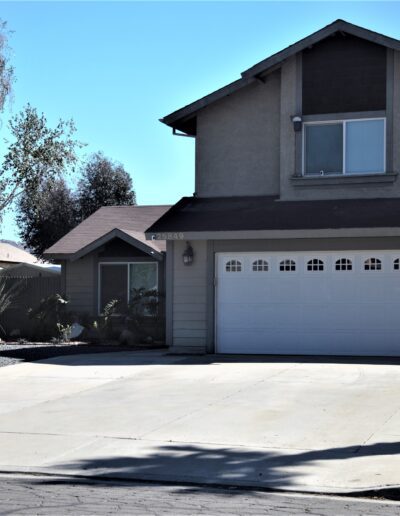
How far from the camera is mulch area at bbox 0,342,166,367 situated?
17453mm

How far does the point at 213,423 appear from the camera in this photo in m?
10.1

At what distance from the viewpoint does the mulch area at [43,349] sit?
17453mm

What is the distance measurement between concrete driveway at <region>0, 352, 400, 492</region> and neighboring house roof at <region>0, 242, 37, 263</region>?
29.1 metres

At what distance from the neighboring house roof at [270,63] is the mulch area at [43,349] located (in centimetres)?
595

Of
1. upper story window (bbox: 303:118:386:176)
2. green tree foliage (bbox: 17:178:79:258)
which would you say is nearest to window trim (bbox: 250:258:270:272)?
upper story window (bbox: 303:118:386:176)

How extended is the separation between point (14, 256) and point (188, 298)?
29.0 meters

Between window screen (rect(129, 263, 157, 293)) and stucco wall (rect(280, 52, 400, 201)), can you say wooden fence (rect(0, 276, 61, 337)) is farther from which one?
stucco wall (rect(280, 52, 400, 201))

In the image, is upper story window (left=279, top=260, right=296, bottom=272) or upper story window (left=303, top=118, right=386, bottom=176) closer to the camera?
upper story window (left=279, top=260, right=296, bottom=272)

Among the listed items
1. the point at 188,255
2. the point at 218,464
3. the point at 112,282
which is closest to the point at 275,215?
the point at 188,255

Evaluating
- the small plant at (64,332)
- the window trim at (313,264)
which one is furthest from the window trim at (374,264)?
the small plant at (64,332)

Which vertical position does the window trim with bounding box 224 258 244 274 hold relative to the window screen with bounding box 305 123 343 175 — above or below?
below

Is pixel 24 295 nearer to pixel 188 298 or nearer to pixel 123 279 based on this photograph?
pixel 123 279

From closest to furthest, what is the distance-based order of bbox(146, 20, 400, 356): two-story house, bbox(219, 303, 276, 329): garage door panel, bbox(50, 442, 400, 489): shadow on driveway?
bbox(50, 442, 400, 489): shadow on driveway < bbox(146, 20, 400, 356): two-story house < bbox(219, 303, 276, 329): garage door panel

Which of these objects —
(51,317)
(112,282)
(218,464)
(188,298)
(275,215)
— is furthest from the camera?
(112,282)
